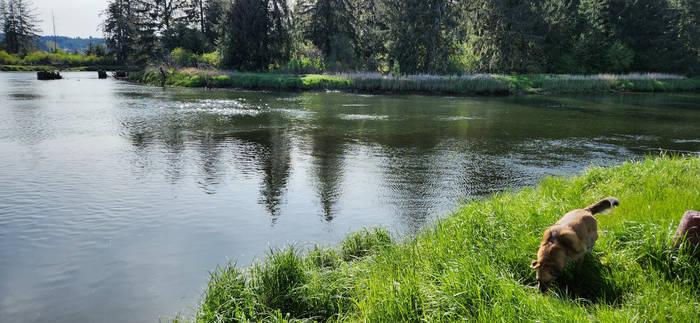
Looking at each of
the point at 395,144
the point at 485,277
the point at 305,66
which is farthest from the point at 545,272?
the point at 305,66

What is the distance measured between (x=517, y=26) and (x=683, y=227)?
5015 centimetres

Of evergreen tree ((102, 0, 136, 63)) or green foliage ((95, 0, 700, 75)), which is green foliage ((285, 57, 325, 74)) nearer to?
green foliage ((95, 0, 700, 75))

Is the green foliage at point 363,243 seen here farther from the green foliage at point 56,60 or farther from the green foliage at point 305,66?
the green foliage at point 56,60

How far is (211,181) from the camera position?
10.9 meters

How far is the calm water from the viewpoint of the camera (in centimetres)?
609

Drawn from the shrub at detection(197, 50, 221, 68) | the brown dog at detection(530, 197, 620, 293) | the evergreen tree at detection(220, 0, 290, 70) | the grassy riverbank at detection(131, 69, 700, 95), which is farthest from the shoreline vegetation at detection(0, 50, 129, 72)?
the brown dog at detection(530, 197, 620, 293)

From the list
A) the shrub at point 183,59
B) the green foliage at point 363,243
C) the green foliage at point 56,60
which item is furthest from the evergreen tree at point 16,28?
the green foliage at point 363,243

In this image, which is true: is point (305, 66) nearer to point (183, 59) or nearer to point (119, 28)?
point (183, 59)

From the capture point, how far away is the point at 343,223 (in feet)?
26.4

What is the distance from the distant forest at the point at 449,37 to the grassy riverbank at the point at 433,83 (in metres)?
5.72

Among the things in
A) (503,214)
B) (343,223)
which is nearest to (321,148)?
(343,223)

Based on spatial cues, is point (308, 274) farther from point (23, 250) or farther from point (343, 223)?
point (23, 250)

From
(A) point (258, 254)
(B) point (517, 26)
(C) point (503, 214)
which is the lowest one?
(A) point (258, 254)

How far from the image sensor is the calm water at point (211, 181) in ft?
20.0
